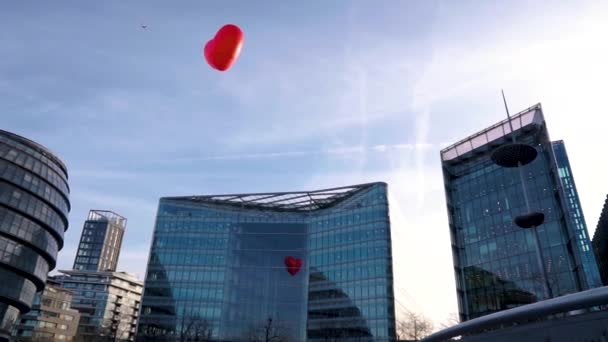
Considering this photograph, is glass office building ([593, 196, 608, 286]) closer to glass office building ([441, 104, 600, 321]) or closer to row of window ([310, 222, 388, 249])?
glass office building ([441, 104, 600, 321])

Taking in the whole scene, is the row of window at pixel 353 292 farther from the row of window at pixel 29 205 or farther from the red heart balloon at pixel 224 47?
the red heart balloon at pixel 224 47

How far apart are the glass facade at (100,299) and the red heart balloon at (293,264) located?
85.6 metres

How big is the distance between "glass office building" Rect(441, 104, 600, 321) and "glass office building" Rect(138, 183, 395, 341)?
1744 centimetres

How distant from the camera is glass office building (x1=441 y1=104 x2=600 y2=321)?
47.0m

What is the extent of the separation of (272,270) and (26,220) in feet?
131

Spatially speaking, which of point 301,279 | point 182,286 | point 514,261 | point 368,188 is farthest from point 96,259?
point 514,261

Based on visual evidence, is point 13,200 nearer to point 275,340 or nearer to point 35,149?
point 35,149

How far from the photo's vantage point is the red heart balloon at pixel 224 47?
55.7ft

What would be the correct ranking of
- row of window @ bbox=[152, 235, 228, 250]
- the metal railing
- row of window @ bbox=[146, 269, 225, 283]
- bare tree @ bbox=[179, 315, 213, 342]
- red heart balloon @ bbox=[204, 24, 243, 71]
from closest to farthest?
the metal railing < red heart balloon @ bbox=[204, 24, 243, 71] < bare tree @ bbox=[179, 315, 213, 342] < row of window @ bbox=[146, 269, 225, 283] < row of window @ bbox=[152, 235, 228, 250]

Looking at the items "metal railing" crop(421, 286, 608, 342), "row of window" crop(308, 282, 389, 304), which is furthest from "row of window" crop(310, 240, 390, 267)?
"metal railing" crop(421, 286, 608, 342)

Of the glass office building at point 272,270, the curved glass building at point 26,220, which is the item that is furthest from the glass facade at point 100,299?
the curved glass building at point 26,220

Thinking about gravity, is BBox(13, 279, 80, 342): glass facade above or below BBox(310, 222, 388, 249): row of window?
below

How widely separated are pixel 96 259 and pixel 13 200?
129m

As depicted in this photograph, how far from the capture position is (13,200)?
63.3m
